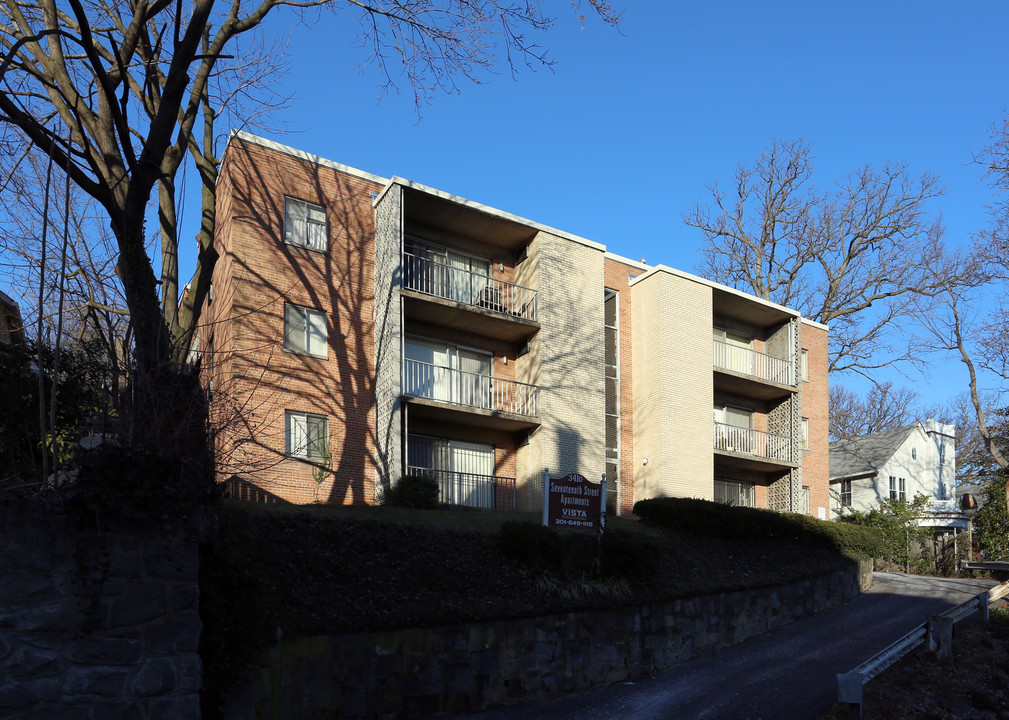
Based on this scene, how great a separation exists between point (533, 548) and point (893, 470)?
3057 cm

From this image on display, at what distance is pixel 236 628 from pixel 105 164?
618 centimetres

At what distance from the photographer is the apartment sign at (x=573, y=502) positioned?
15492 millimetres

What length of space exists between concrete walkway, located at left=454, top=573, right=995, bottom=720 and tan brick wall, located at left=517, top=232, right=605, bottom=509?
290 inches

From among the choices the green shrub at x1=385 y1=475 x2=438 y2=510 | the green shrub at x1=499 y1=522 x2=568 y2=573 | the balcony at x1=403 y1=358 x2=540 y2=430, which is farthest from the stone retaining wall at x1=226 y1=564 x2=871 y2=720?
the balcony at x1=403 y1=358 x2=540 y2=430

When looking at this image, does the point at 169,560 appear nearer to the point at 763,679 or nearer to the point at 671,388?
the point at 763,679

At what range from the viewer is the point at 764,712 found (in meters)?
12.2

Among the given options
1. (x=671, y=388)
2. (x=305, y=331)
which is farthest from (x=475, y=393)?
(x=671, y=388)

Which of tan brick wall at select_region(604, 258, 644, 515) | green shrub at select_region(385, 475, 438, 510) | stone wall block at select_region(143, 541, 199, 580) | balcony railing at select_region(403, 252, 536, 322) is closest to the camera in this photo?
stone wall block at select_region(143, 541, 199, 580)

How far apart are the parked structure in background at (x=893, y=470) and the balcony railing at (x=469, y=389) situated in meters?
20.1

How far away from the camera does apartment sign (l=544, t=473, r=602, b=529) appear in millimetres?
15492

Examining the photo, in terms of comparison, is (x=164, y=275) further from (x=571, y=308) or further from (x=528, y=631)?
(x=571, y=308)

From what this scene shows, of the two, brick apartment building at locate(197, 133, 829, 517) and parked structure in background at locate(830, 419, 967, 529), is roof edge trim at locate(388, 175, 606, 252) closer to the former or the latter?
brick apartment building at locate(197, 133, 829, 517)

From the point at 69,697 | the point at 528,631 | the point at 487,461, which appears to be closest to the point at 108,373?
the point at 69,697

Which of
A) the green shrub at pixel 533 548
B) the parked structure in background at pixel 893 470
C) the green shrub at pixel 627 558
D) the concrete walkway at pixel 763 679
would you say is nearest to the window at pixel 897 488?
the parked structure in background at pixel 893 470
